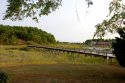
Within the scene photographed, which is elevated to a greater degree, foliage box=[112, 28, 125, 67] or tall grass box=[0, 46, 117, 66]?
foliage box=[112, 28, 125, 67]

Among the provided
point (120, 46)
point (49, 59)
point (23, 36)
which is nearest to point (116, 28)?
point (120, 46)

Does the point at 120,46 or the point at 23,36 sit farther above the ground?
the point at 23,36

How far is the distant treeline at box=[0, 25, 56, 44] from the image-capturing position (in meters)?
146

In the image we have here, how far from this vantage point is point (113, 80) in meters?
27.8

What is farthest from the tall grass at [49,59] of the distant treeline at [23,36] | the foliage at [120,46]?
the distant treeline at [23,36]

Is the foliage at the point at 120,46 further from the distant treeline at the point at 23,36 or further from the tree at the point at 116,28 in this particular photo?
the distant treeline at the point at 23,36

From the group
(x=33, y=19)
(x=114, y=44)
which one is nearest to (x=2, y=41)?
(x=114, y=44)

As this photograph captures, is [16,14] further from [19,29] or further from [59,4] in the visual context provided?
[19,29]

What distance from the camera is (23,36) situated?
161m

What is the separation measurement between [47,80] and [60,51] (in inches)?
2065

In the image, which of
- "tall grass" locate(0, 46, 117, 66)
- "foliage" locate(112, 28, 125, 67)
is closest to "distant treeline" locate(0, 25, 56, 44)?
"tall grass" locate(0, 46, 117, 66)

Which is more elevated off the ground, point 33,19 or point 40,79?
point 33,19

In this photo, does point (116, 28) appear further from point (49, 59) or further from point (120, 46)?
point (49, 59)

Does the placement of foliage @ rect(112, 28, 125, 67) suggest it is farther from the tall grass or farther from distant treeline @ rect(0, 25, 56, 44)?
distant treeline @ rect(0, 25, 56, 44)
